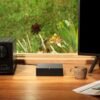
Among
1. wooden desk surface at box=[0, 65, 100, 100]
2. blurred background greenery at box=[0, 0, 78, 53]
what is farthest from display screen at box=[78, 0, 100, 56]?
blurred background greenery at box=[0, 0, 78, 53]

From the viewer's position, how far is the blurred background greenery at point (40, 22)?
226cm

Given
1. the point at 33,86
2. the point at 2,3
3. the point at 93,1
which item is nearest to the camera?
the point at 33,86

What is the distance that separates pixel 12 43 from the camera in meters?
1.91

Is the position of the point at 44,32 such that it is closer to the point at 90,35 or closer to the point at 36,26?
the point at 36,26

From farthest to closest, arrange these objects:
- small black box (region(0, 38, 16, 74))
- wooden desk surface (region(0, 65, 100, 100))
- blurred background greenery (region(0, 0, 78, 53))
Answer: blurred background greenery (region(0, 0, 78, 53)) → small black box (region(0, 38, 16, 74)) → wooden desk surface (region(0, 65, 100, 100))

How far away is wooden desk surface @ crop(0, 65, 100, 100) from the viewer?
1.55 metres

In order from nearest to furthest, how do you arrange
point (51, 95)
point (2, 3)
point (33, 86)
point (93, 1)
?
point (51, 95) < point (33, 86) < point (93, 1) < point (2, 3)

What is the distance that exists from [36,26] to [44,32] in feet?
0.25

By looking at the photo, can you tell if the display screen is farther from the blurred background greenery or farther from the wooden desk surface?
the blurred background greenery

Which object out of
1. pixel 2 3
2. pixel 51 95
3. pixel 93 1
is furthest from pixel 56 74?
pixel 2 3

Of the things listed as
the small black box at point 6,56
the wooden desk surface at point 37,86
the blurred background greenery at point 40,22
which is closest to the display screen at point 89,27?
the wooden desk surface at point 37,86

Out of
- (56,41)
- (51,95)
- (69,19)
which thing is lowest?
(51,95)

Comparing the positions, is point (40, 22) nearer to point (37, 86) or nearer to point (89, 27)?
point (89, 27)

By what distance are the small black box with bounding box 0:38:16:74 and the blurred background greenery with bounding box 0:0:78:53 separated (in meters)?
0.37
